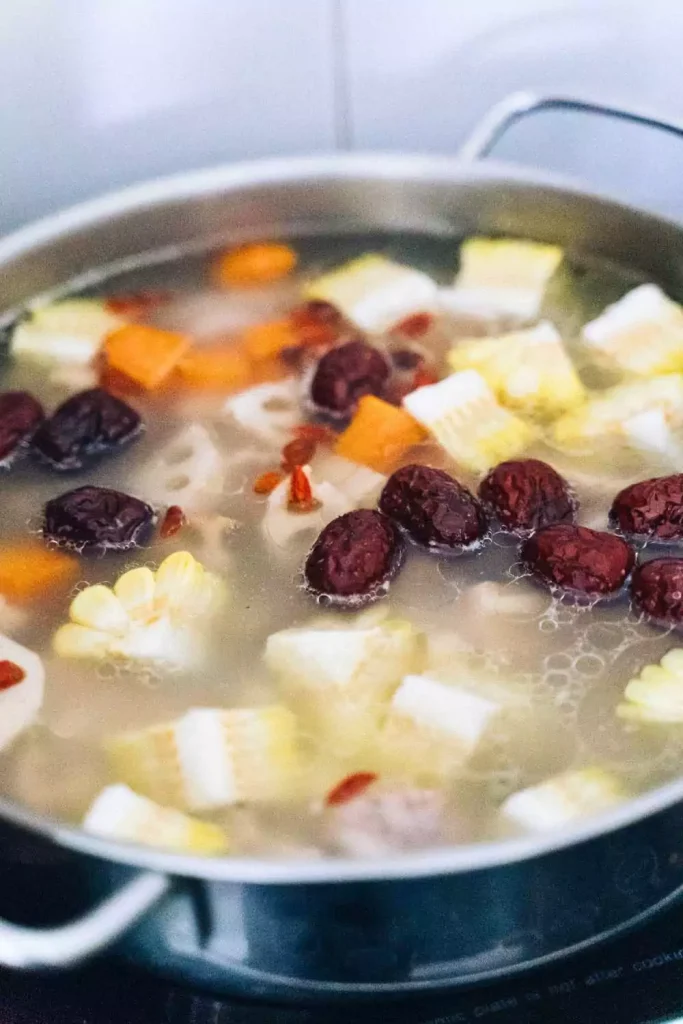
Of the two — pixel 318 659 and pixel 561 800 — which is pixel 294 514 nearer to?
pixel 318 659

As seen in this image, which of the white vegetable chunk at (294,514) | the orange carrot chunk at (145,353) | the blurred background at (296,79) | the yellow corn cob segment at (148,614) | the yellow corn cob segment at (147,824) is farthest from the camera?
the blurred background at (296,79)

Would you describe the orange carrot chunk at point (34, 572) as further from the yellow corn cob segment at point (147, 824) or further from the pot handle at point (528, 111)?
the pot handle at point (528, 111)

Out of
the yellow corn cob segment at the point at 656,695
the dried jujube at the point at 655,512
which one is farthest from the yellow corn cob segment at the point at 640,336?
the yellow corn cob segment at the point at 656,695

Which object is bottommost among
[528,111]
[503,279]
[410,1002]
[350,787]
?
[410,1002]

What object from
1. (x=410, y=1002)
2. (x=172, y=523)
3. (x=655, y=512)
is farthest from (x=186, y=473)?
(x=410, y=1002)

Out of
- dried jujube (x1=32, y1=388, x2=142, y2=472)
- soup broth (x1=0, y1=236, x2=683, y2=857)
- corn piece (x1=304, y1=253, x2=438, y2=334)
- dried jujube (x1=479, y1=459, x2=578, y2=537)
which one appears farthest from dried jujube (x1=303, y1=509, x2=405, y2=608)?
corn piece (x1=304, y1=253, x2=438, y2=334)

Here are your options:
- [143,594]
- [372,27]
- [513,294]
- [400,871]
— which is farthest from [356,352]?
[400,871]

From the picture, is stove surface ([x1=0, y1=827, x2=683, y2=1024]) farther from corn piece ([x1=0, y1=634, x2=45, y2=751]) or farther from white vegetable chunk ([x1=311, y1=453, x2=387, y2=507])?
white vegetable chunk ([x1=311, y1=453, x2=387, y2=507])
